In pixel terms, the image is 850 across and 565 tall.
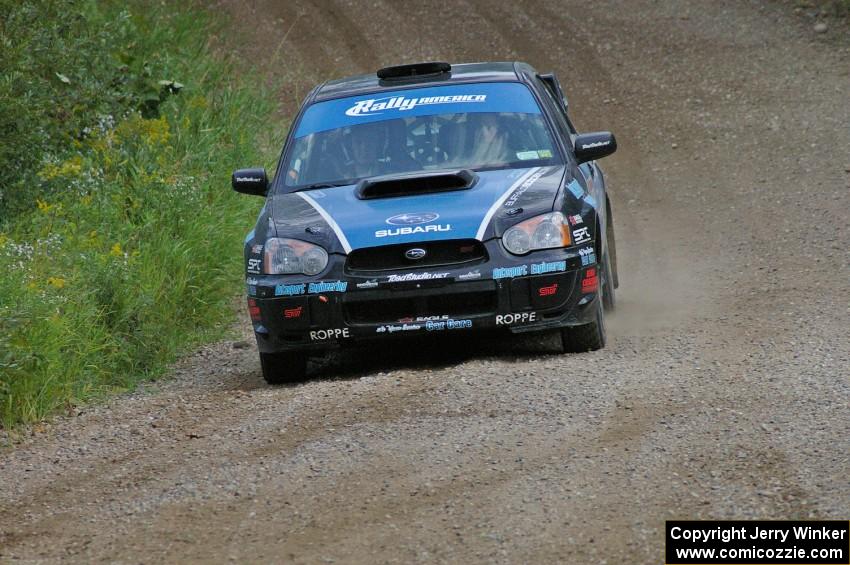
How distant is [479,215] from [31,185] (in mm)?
4609

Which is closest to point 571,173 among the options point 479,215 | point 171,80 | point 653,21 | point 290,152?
point 479,215

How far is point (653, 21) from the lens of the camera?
21234 millimetres

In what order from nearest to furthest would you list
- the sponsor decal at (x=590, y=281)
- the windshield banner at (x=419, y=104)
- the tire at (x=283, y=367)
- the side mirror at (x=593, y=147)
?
1. the sponsor decal at (x=590, y=281)
2. the tire at (x=283, y=367)
3. the side mirror at (x=593, y=147)
4. the windshield banner at (x=419, y=104)

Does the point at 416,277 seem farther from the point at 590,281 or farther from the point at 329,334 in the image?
the point at 590,281

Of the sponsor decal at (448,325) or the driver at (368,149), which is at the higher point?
the driver at (368,149)

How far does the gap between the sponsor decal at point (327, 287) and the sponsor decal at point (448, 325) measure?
1.65 ft

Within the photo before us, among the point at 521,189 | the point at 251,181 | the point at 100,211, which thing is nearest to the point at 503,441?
the point at 521,189

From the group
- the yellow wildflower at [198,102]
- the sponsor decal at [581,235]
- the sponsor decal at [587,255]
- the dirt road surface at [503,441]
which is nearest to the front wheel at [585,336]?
the dirt road surface at [503,441]

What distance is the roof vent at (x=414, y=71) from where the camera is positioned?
30.7 ft

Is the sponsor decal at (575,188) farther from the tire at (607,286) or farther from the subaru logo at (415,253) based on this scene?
the subaru logo at (415,253)

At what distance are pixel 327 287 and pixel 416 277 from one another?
0.50 meters

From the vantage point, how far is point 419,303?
24.9 ft

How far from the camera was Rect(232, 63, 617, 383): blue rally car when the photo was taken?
757 centimetres

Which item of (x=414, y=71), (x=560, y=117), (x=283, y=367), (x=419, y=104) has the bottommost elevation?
(x=283, y=367)
